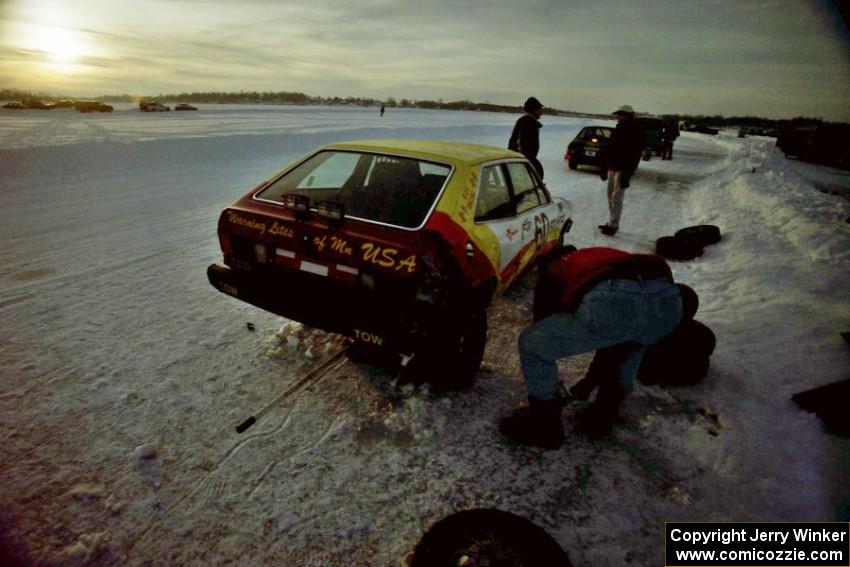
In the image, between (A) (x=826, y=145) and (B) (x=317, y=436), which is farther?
(A) (x=826, y=145)

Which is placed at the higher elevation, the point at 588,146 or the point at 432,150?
the point at 432,150

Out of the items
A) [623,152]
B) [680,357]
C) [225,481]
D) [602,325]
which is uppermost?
[623,152]

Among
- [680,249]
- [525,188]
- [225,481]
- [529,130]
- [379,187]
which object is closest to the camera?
[225,481]

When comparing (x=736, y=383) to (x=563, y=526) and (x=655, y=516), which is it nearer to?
(x=655, y=516)

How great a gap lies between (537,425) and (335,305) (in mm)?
1496

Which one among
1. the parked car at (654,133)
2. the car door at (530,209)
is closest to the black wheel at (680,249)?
the car door at (530,209)

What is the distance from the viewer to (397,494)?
7.39 feet

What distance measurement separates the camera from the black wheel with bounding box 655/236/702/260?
608 centimetres

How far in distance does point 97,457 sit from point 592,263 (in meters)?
3.00

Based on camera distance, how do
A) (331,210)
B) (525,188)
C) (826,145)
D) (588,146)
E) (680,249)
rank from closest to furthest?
(331,210), (525,188), (680,249), (588,146), (826,145)

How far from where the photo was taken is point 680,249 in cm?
608

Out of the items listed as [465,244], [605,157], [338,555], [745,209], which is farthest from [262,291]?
A: [745,209]

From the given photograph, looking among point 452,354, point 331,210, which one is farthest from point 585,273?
point 331,210

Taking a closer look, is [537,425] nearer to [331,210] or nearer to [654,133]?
[331,210]
